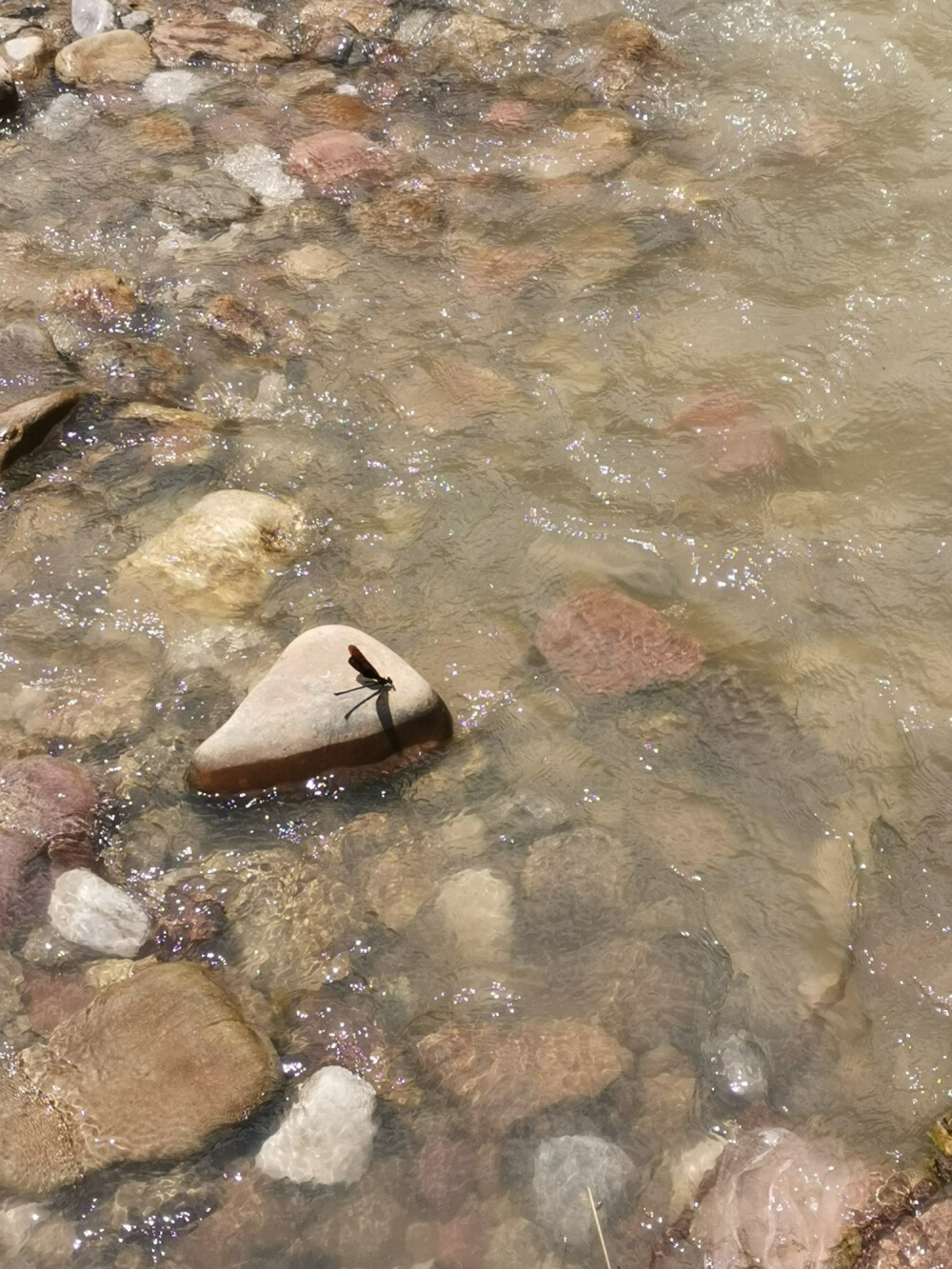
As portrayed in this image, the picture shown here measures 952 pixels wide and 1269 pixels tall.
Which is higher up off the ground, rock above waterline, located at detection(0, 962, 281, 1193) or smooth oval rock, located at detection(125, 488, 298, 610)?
smooth oval rock, located at detection(125, 488, 298, 610)

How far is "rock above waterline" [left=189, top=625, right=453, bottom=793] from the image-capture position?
275 centimetres

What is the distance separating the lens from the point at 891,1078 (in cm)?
237

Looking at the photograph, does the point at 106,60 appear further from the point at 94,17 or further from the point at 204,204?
the point at 204,204

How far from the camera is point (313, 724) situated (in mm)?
2758

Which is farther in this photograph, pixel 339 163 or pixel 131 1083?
pixel 339 163

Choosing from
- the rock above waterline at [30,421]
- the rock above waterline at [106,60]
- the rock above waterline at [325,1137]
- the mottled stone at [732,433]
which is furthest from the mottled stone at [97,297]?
the rock above waterline at [325,1137]

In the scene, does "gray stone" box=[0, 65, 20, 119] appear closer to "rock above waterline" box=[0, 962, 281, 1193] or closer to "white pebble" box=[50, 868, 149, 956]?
"white pebble" box=[50, 868, 149, 956]

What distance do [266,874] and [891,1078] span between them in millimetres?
1448

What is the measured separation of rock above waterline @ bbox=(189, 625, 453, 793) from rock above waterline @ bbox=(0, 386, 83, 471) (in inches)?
50.6

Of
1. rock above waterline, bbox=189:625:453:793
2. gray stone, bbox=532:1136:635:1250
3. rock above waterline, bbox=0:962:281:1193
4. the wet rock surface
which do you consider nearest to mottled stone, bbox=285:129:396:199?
rock above waterline, bbox=189:625:453:793

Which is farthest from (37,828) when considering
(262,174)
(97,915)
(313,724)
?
(262,174)

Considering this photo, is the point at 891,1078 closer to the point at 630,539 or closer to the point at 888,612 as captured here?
the point at 888,612

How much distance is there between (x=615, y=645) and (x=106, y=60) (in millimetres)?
4062

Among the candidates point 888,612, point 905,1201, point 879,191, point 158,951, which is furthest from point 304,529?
point 879,191
